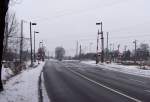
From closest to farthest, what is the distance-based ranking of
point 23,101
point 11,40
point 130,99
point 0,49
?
point 23,101, point 130,99, point 0,49, point 11,40

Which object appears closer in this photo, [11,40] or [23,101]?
[23,101]

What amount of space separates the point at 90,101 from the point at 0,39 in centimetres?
500

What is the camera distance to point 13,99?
14367mm

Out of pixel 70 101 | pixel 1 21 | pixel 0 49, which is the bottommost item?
pixel 70 101

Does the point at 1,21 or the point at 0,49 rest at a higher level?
the point at 1,21

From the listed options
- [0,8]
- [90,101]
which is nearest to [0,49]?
[0,8]

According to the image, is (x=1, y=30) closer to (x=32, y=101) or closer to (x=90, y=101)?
(x=32, y=101)


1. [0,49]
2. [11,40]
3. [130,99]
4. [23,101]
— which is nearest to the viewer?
[23,101]

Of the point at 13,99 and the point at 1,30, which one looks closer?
the point at 13,99

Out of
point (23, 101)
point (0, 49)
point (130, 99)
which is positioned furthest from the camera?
point (0, 49)

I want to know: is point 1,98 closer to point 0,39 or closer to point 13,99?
point 13,99

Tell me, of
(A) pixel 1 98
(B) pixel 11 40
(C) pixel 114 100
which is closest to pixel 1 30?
(A) pixel 1 98

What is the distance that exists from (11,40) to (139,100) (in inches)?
1769

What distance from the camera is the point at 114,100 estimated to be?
1481 centimetres
